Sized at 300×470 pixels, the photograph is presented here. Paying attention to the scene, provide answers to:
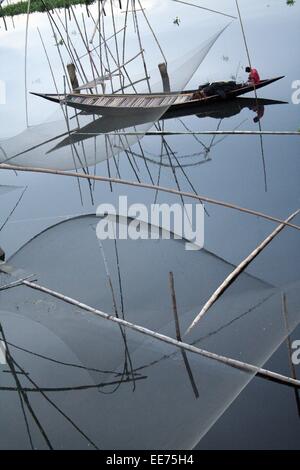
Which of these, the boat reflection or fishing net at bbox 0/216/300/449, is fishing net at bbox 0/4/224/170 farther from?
fishing net at bbox 0/216/300/449

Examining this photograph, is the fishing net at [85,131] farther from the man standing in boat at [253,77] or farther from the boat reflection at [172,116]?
the man standing in boat at [253,77]

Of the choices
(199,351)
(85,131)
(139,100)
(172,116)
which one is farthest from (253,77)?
(199,351)

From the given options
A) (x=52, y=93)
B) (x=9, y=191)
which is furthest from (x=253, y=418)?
(x=52, y=93)

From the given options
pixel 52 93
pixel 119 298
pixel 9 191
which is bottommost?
pixel 119 298

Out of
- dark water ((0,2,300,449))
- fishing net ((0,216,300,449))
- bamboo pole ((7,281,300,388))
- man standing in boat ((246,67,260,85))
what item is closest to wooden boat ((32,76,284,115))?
man standing in boat ((246,67,260,85))

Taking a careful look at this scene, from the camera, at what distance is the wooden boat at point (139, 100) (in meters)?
5.34

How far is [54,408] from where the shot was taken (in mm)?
1822

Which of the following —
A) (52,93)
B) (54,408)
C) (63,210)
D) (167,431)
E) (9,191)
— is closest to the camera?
(167,431)

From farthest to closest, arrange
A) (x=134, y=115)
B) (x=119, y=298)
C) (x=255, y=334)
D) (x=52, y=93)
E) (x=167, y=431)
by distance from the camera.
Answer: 1. (x=52, y=93)
2. (x=134, y=115)
3. (x=119, y=298)
4. (x=255, y=334)
5. (x=167, y=431)

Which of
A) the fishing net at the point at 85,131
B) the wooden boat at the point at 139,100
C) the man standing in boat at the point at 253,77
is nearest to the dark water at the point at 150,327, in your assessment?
A: the fishing net at the point at 85,131

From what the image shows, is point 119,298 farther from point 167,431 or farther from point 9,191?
point 9,191

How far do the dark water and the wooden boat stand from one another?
162 cm

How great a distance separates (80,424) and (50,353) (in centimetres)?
40

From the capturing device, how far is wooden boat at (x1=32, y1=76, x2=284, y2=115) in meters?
5.34
